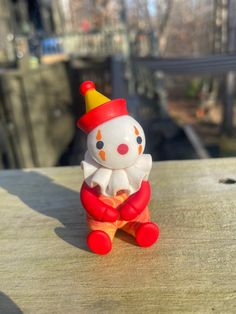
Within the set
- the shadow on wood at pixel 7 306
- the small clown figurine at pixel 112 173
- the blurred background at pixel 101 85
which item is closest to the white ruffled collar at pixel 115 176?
the small clown figurine at pixel 112 173

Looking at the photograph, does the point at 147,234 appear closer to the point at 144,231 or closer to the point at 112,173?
the point at 144,231

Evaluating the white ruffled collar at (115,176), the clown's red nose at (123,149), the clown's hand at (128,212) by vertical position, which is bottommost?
the clown's hand at (128,212)

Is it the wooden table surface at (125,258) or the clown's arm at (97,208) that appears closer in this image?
the wooden table surface at (125,258)

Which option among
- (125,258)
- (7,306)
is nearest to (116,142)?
(125,258)

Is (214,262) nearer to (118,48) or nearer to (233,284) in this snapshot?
(233,284)

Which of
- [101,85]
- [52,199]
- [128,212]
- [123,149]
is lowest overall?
[101,85]

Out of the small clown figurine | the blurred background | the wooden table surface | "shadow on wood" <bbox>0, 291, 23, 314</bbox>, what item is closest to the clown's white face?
the small clown figurine

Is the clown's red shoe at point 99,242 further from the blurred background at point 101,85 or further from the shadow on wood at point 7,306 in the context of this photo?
the blurred background at point 101,85
